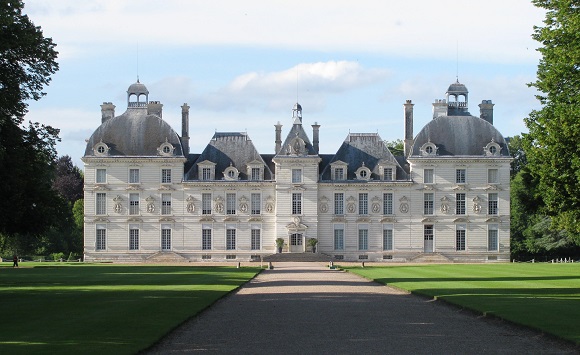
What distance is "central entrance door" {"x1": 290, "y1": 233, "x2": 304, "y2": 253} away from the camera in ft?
231

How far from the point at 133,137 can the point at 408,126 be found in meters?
19.7

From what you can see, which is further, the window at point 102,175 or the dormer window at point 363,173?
the dormer window at point 363,173

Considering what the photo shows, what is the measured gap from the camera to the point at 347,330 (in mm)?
18172

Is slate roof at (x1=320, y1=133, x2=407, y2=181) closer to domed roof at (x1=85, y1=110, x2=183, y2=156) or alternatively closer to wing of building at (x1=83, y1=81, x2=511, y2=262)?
wing of building at (x1=83, y1=81, x2=511, y2=262)

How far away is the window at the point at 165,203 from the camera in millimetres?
71125

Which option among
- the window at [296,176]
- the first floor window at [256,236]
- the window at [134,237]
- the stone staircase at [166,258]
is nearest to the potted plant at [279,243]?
the first floor window at [256,236]

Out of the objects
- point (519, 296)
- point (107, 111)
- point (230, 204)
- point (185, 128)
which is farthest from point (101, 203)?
point (519, 296)

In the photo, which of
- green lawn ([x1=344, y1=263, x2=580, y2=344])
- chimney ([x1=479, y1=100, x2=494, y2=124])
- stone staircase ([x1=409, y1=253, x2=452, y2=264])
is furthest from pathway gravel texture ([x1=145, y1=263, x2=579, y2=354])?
chimney ([x1=479, y1=100, x2=494, y2=124])

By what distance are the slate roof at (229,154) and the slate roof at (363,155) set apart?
5.11 meters

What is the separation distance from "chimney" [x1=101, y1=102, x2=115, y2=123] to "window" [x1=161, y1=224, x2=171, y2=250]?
9.43m

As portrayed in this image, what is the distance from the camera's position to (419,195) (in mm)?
71125

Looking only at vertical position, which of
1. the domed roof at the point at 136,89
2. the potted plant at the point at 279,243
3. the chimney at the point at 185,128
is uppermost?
the domed roof at the point at 136,89

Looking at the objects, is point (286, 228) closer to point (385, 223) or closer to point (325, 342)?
point (385, 223)

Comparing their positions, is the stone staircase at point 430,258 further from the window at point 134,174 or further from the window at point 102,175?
the window at point 102,175
